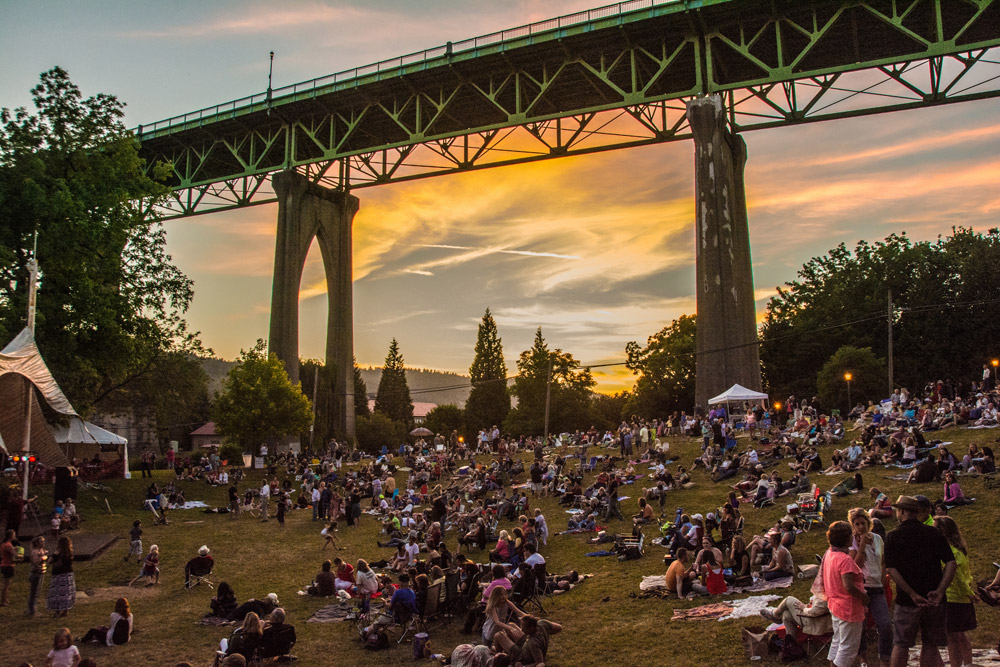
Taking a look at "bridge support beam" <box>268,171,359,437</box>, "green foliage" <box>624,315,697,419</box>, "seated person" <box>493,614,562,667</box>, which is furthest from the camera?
"green foliage" <box>624,315,697,419</box>

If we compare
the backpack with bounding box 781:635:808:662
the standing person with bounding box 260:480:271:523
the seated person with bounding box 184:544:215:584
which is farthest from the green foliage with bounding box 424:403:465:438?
the backpack with bounding box 781:635:808:662

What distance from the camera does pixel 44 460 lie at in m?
21.2

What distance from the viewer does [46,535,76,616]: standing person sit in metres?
16.6

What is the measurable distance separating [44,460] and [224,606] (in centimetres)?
829

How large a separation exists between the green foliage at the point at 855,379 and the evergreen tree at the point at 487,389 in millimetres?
37350

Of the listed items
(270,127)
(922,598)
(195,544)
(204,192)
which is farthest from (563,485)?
(204,192)

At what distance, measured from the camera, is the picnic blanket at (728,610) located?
43.2ft

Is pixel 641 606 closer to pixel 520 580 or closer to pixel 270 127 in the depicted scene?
pixel 520 580

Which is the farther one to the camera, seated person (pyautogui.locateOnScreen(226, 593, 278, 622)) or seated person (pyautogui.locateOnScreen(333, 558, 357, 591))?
seated person (pyautogui.locateOnScreen(333, 558, 357, 591))

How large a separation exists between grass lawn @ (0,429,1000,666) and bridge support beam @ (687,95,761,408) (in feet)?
36.0

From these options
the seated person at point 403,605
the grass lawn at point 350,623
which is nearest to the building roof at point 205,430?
the grass lawn at point 350,623

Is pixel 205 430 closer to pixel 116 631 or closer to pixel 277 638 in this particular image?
pixel 116 631

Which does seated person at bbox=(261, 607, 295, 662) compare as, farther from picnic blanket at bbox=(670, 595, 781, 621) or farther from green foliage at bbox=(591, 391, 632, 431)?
green foliage at bbox=(591, 391, 632, 431)

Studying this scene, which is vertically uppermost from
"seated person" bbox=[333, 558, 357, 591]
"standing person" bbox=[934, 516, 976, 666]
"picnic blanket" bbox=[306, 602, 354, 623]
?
"standing person" bbox=[934, 516, 976, 666]
